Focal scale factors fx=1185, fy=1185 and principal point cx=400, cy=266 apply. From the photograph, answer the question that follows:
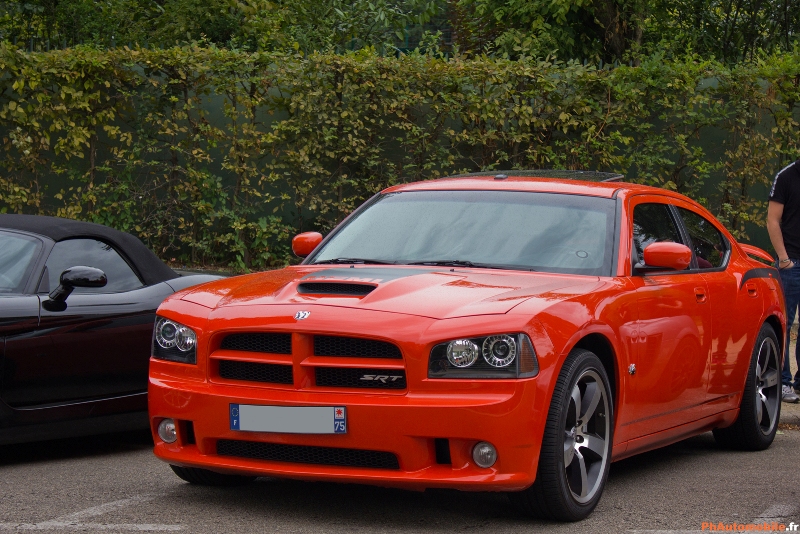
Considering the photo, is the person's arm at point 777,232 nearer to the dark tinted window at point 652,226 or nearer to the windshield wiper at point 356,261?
the dark tinted window at point 652,226

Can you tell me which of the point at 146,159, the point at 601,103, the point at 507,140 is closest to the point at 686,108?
the point at 601,103

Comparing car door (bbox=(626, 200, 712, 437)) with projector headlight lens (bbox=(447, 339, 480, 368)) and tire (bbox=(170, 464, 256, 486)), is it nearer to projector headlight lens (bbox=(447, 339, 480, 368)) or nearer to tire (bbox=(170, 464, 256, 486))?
projector headlight lens (bbox=(447, 339, 480, 368))

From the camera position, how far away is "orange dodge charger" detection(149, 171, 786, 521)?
4.76 metres

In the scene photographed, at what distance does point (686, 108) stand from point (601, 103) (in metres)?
0.89

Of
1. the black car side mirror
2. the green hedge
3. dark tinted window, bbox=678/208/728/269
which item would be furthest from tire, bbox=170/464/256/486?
the green hedge

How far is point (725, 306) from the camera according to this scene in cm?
678

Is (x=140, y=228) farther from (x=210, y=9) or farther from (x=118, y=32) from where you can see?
(x=118, y=32)

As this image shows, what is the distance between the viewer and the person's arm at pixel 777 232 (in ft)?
29.1

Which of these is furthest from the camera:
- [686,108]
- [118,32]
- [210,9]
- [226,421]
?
[118,32]

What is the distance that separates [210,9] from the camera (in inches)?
632

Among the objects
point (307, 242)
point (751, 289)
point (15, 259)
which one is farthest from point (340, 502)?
point (751, 289)

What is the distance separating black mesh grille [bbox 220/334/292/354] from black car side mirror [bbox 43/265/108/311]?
173 centimetres

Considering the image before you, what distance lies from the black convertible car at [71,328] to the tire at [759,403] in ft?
11.7

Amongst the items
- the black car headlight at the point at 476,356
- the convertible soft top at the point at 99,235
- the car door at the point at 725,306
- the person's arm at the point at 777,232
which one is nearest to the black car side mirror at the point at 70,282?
the convertible soft top at the point at 99,235
